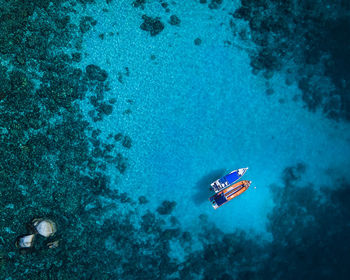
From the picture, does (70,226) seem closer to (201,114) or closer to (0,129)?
(0,129)

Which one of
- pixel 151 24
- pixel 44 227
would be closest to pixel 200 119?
pixel 151 24

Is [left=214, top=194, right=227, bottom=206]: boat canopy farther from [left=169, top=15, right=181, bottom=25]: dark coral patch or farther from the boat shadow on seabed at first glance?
[left=169, top=15, right=181, bottom=25]: dark coral patch

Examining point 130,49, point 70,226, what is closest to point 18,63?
point 130,49

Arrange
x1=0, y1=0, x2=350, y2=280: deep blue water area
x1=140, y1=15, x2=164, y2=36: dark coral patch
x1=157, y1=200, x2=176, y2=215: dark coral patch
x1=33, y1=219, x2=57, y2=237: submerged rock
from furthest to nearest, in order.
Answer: x1=157, y1=200, x2=176, y2=215: dark coral patch
x1=140, y1=15, x2=164, y2=36: dark coral patch
x1=0, y1=0, x2=350, y2=280: deep blue water area
x1=33, y1=219, x2=57, y2=237: submerged rock

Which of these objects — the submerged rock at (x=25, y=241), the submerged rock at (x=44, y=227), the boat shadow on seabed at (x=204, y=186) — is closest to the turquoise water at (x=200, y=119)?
the boat shadow on seabed at (x=204, y=186)

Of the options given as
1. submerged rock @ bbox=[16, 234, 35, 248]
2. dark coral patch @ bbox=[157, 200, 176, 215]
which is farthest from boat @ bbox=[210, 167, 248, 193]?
submerged rock @ bbox=[16, 234, 35, 248]

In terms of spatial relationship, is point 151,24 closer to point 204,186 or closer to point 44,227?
point 204,186

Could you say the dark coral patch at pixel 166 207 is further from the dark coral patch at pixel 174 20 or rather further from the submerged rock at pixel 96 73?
the dark coral patch at pixel 174 20
